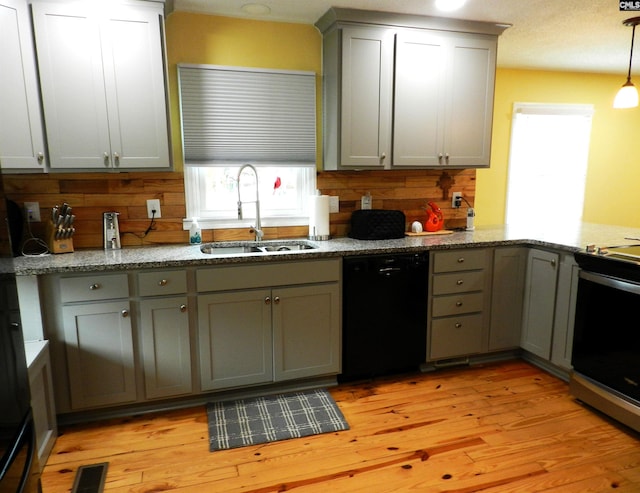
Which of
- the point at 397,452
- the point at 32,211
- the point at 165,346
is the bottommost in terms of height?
the point at 397,452

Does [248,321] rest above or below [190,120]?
below

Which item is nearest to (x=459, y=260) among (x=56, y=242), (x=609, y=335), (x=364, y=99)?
(x=609, y=335)

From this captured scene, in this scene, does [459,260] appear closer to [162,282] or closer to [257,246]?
[257,246]

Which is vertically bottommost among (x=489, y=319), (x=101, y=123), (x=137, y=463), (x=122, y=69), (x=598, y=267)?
(x=137, y=463)

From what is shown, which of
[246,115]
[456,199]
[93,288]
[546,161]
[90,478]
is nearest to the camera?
[90,478]

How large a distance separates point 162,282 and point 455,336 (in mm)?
1972

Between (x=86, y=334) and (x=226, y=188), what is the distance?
129cm

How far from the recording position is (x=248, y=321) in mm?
2574

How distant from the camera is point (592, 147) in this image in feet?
14.2

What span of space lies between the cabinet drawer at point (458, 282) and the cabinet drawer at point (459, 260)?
1.7 inches

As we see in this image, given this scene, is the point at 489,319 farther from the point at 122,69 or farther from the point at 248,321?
the point at 122,69

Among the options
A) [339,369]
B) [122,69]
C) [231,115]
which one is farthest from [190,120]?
[339,369]

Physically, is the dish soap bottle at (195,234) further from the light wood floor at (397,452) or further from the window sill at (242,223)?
the light wood floor at (397,452)

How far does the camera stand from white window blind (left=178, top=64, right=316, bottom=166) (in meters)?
2.81
